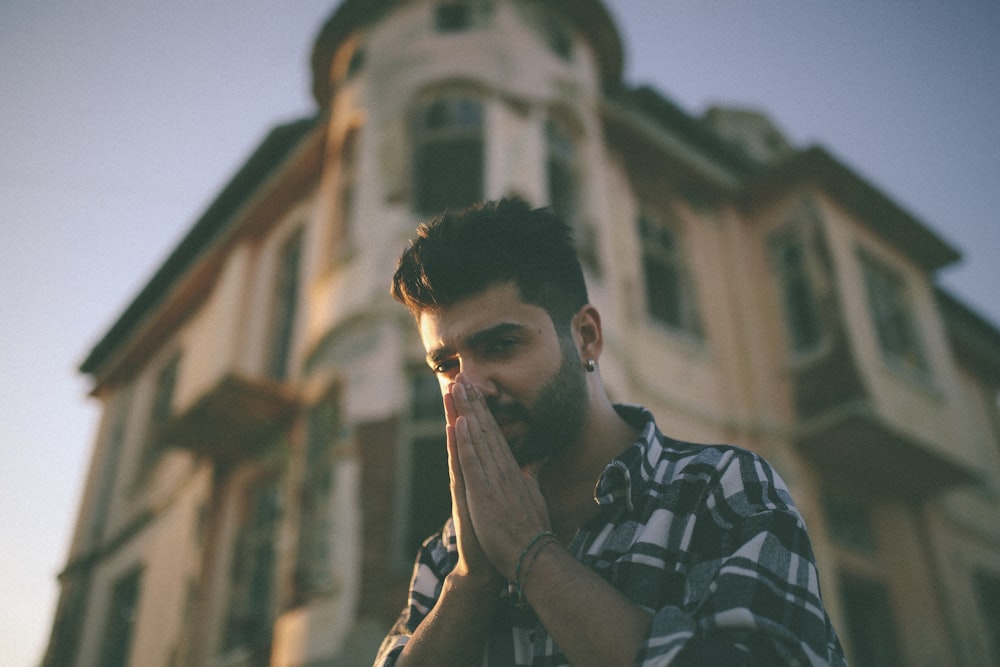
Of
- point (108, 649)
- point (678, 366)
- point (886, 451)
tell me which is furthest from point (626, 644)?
point (108, 649)

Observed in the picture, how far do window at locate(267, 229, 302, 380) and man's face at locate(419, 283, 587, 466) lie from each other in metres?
9.64

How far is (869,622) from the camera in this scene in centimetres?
1092

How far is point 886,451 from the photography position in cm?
1114

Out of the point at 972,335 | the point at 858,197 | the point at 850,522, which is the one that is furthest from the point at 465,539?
the point at 972,335

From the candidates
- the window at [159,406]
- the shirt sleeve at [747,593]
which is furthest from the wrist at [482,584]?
the window at [159,406]

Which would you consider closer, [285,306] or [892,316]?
[285,306]

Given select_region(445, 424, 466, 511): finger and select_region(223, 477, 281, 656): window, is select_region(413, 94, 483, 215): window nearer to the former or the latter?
select_region(223, 477, 281, 656): window

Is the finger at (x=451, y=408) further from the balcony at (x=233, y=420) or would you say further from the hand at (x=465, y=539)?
the balcony at (x=233, y=420)

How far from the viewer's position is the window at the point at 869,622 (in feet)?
34.8

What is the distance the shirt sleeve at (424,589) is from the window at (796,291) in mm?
10436

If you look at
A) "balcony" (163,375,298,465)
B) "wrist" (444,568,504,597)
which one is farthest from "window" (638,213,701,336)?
"wrist" (444,568,504,597)

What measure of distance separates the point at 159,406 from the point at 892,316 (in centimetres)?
1269

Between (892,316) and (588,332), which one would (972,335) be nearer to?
(892,316)

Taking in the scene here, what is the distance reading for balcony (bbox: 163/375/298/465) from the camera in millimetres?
9680
